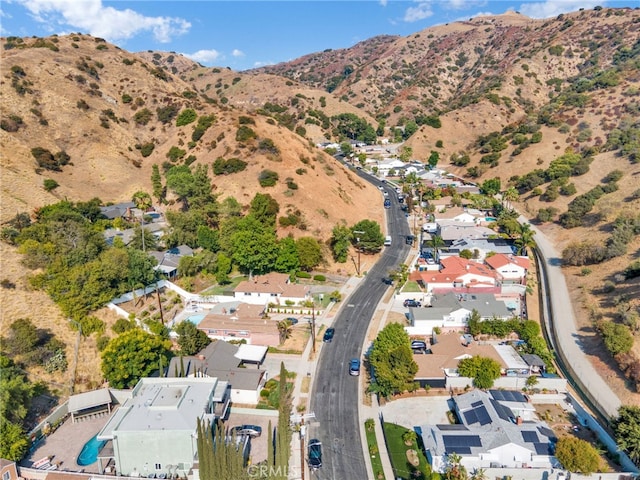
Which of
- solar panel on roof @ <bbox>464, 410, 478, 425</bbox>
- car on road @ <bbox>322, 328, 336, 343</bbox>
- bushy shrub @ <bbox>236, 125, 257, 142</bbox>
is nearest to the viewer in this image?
solar panel on roof @ <bbox>464, 410, 478, 425</bbox>

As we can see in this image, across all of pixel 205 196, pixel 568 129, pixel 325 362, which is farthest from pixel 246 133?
pixel 568 129

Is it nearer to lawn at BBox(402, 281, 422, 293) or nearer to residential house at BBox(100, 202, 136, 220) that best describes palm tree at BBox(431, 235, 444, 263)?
lawn at BBox(402, 281, 422, 293)

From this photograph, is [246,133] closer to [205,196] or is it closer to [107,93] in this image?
[205,196]

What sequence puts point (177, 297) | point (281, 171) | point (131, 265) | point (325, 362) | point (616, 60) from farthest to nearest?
1. point (616, 60)
2. point (281, 171)
3. point (177, 297)
4. point (131, 265)
5. point (325, 362)

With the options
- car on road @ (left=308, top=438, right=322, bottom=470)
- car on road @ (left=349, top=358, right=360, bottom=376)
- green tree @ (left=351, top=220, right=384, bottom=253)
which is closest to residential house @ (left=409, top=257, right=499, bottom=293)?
green tree @ (left=351, top=220, right=384, bottom=253)

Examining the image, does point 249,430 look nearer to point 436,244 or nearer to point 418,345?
point 418,345
